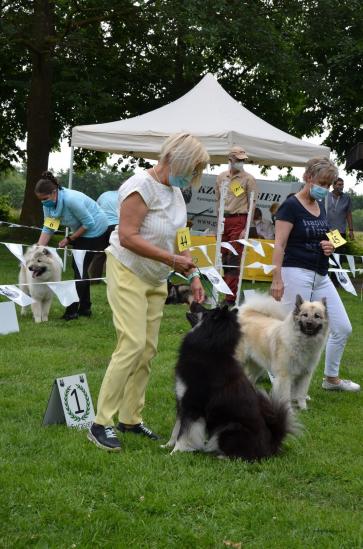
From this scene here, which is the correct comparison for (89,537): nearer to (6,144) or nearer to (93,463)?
(93,463)

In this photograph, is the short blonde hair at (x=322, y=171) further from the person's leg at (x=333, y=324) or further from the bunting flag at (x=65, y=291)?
the bunting flag at (x=65, y=291)

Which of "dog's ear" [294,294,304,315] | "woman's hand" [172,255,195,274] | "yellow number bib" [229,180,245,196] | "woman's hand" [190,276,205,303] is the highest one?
"woman's hand" [172,255,195,274]

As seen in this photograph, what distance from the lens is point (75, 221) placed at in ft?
26.3

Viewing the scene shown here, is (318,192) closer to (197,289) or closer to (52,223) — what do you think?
(197,289)

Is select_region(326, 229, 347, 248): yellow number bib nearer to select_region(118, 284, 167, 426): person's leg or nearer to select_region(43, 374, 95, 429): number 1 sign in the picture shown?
select_region(118, 284, 167, 426): person's leg

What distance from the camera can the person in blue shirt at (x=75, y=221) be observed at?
7.65 m

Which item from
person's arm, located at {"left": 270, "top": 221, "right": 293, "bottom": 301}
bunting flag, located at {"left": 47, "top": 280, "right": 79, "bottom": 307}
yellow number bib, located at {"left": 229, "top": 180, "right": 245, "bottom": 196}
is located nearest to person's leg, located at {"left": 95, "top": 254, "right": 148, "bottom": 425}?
person's arm, located at {"left": 270, "top": 221, "right": 293, "bottom": 301}

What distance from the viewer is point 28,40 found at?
1565cm

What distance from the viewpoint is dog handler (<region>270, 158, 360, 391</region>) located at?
16.4 ft

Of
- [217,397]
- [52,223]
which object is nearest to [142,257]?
→ [217,397]

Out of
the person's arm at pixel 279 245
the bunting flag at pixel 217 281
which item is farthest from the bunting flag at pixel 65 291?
the person's arm at pixel 279 245

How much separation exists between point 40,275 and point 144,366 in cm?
481

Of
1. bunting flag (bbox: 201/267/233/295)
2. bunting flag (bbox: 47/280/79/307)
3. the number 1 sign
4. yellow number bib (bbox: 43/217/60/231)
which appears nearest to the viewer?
the number 1 sign

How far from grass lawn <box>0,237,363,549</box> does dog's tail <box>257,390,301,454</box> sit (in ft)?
0.34
